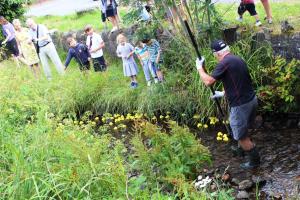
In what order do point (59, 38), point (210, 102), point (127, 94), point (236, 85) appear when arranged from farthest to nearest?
point (59, 38) < point (127, 94) < point (210, 102) < point (236, 85)

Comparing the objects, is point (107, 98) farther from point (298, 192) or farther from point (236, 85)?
point (298, 192)

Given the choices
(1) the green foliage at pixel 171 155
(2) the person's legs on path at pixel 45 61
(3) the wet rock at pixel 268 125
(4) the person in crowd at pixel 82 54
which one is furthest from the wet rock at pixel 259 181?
(2) the person's legs on path at pixel 45 61

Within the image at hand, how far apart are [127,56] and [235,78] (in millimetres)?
4179

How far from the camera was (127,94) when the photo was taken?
31.4 feet

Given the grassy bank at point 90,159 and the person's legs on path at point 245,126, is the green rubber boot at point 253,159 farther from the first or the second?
the grassy bank at point 90,159

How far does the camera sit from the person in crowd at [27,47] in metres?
11.3

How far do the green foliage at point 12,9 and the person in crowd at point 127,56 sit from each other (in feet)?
24.3

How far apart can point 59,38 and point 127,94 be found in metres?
5.42

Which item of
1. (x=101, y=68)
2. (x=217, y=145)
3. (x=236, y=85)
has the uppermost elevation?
(x=236, y=85)

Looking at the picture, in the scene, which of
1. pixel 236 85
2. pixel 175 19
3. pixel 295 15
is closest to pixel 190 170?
pixel 236 85

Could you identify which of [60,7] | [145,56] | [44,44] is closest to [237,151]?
[145,56]

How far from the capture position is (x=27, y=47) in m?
11.4

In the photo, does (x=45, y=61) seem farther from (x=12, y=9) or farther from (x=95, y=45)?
(x=12, y=9)

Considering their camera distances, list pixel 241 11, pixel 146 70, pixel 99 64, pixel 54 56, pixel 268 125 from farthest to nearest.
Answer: pixel 54 56 < pixel 99 64 < pixel 146 70 < pixel 241 11 < pixel 268 125
